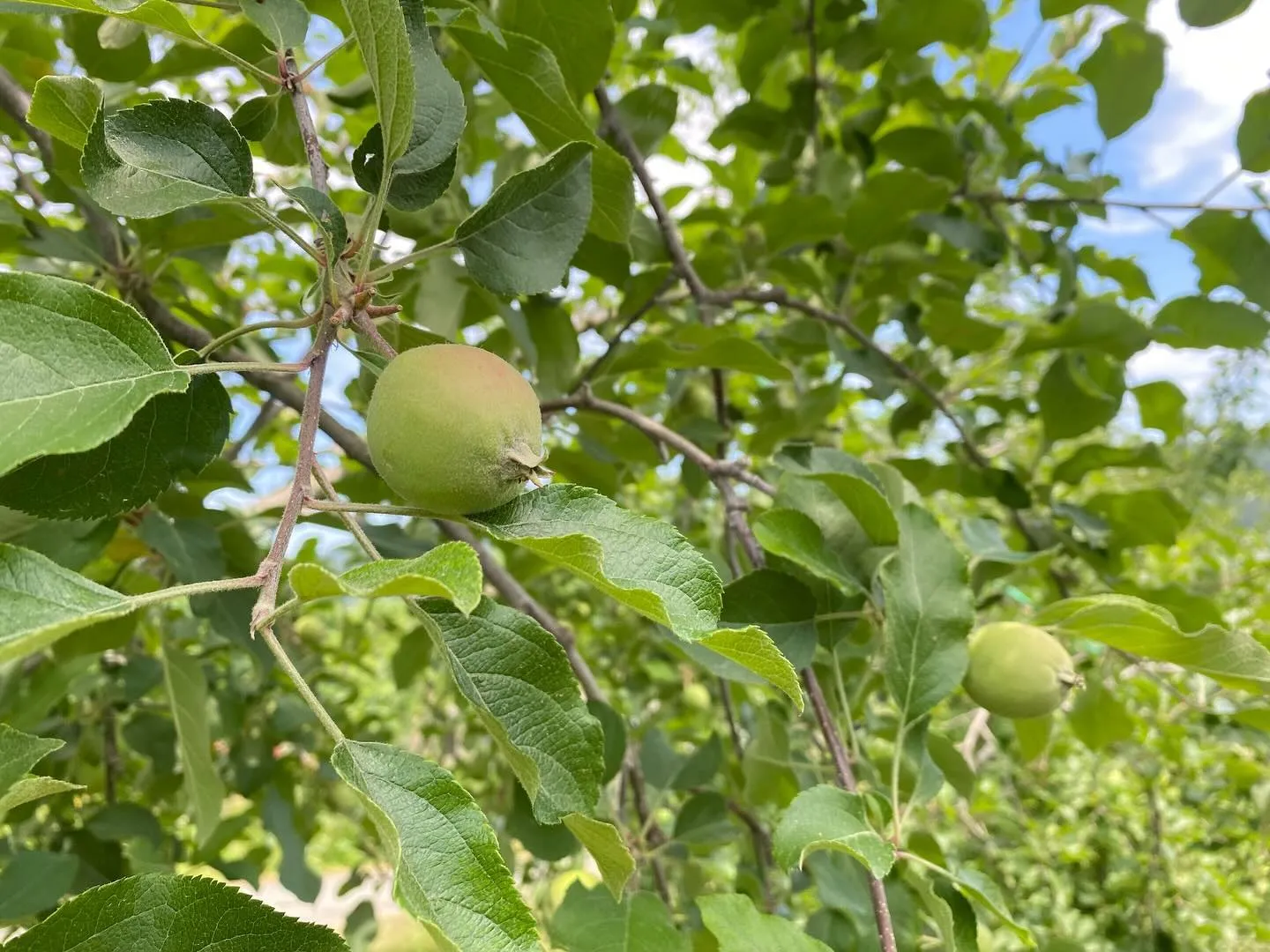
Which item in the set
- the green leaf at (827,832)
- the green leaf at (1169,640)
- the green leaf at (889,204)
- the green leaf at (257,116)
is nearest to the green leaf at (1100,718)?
the green leaf at (1169,640)

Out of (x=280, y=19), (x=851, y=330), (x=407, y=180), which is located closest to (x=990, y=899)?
(x=407, y=180)

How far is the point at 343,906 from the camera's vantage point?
21.2ft

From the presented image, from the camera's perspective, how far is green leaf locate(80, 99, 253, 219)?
0.73 meters

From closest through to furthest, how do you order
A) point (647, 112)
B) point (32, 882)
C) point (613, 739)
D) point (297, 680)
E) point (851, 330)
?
point (297, 680) < point (32, 882) < point (613, 739) < point (647, 112) < point (851, 330)

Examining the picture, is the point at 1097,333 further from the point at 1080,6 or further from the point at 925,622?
the point at 925,622

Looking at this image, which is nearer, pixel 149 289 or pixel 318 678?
pixel 149 289

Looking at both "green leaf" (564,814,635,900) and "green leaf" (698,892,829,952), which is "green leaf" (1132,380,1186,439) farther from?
"green leaf" (564,814,635,900)

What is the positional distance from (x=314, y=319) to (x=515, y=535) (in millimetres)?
337

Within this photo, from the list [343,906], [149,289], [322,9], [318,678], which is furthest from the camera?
[343,906]

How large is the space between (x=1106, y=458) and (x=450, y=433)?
1.69m

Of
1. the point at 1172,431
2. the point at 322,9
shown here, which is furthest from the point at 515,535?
the point at 1172,431

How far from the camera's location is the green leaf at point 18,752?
1.93ft

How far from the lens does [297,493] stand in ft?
2.26

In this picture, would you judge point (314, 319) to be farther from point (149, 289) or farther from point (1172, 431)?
point (1172, 431)
